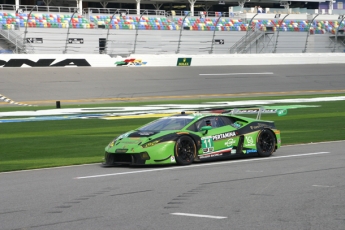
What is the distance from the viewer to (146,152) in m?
12.0

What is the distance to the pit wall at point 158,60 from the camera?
4322 cm

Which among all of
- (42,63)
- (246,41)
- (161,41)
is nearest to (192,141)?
(42,63)

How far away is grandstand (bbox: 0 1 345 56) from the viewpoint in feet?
167

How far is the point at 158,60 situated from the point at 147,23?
10.8 meters

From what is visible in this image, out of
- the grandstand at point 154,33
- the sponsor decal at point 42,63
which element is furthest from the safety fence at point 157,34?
the sponsor decal at point 42,63

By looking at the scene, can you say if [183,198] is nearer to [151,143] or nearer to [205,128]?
[151,143]

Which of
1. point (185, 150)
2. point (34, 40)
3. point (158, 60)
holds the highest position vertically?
point (34, 40)

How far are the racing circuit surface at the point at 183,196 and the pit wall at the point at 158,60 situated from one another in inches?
1253

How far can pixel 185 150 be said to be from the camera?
1237 cm

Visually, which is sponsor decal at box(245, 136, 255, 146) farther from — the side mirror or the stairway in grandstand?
the stairway in grandstand

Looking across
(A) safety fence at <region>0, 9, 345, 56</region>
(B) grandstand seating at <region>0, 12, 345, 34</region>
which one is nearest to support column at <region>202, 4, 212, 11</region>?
(A) safety fence at <region>0, 9, 345, 56</region>

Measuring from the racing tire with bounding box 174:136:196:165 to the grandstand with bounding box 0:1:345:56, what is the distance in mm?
35552

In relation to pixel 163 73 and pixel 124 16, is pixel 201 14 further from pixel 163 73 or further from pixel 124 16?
pixel 163 73

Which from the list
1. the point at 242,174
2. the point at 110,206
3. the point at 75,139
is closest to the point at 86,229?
the point at 110,206
